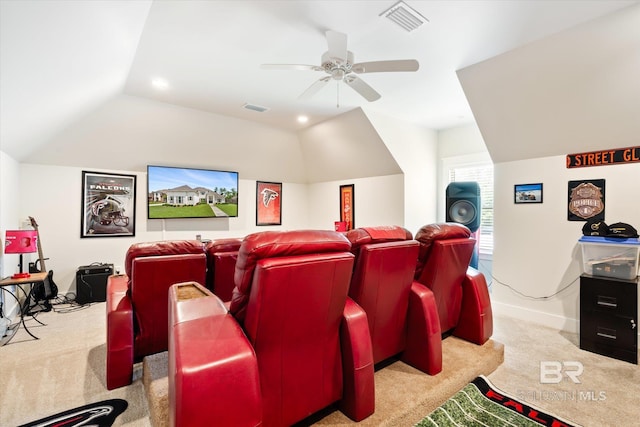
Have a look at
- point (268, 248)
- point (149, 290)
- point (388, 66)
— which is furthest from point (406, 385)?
point (388, 66)

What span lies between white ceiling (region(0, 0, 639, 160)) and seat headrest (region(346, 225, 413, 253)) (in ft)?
6.06

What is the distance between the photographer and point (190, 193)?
18.2ft

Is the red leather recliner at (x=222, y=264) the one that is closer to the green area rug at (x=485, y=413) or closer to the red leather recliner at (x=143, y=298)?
the red leather recliner at (x=143, y=298)

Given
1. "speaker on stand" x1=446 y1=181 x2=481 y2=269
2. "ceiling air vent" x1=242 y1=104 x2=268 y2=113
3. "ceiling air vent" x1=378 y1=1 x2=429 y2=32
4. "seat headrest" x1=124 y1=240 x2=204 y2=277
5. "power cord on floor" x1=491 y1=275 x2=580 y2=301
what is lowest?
"power cord on floor" x1=491 y1=275 x2=580 y2=301

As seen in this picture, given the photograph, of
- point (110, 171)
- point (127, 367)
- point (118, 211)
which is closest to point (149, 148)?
point (110, 171)

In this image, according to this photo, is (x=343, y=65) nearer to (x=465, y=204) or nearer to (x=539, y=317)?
(x=465, y=204)

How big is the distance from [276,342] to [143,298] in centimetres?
129

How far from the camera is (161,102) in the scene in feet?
14.7

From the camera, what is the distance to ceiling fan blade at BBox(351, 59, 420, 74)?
2.61m

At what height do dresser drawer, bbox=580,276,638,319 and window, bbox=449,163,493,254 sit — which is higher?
window, bbox=449,163,493,254

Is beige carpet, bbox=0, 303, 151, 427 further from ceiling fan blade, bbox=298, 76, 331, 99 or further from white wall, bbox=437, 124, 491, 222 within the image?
white wall, bbox=437, 124, 491, 222

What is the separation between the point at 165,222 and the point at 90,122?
190cm

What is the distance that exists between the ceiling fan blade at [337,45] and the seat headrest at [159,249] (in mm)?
1910

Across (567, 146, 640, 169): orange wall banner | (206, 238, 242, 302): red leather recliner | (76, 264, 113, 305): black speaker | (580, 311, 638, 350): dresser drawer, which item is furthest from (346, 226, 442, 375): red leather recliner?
(76, 264, 113, 305): black speaker
